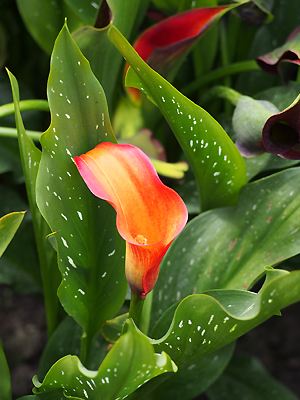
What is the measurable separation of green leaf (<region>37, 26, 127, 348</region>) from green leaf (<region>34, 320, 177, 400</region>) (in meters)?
0.07

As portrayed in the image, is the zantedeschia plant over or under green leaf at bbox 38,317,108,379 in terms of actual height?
over

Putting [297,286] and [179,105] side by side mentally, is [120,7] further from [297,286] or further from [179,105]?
[297,286]

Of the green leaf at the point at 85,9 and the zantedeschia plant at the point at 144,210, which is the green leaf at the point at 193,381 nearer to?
the zantedeschia plant at the point at 144,210

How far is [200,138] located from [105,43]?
142mm

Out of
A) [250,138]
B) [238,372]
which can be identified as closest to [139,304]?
[250,138]

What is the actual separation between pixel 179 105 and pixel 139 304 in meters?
0.16

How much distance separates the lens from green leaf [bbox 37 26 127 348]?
1.78 feet

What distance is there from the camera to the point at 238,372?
90 centimetres

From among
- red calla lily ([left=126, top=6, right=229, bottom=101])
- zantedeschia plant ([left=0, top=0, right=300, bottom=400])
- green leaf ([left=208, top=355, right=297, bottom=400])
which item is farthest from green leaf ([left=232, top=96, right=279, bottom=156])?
green leaf ([left=208, top=355, right=297, bottom=400])

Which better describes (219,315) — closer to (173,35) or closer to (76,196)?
(76,196)

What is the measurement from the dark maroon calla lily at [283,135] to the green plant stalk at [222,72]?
182mm

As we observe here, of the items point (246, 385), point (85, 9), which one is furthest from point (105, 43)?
point (246, 385)

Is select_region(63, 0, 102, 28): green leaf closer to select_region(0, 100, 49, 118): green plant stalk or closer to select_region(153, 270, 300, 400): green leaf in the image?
select_region(0, 100, 49, 118): green plant stalk

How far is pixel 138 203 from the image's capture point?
516 millimetres
